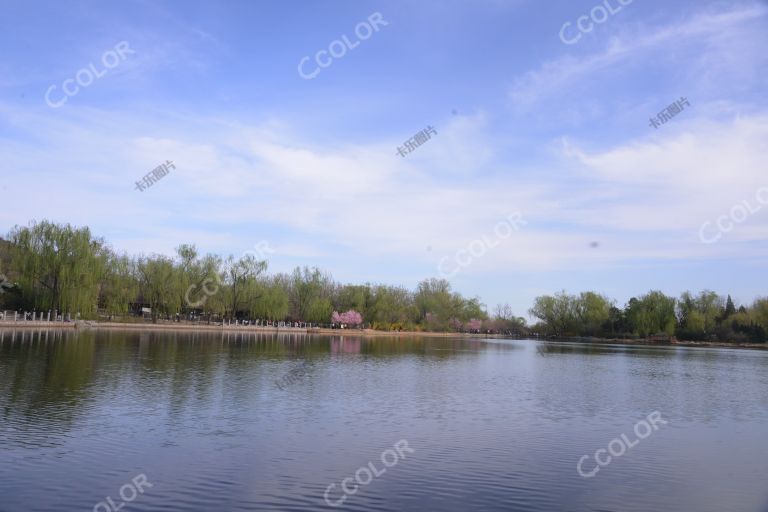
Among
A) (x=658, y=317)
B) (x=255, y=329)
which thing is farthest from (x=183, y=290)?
(x=658, y=317)

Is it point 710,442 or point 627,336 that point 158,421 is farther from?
point 627,336

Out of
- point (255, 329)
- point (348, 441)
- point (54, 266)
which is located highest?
point (54, 266)

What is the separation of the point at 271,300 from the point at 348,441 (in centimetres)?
5396

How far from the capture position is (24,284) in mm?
40562

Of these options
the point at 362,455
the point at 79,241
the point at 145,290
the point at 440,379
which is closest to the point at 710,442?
the point at 362,455

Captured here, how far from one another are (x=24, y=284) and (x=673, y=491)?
4241cm

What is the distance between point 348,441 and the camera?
10766mm

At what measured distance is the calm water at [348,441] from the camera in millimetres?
7832

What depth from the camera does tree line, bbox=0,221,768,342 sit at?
41062 mm

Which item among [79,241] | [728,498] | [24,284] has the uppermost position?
[79,241]

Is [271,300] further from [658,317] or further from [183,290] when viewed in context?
[658,317]

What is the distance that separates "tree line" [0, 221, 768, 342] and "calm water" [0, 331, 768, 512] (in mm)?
22587

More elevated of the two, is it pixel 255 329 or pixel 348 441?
pixel 255 329

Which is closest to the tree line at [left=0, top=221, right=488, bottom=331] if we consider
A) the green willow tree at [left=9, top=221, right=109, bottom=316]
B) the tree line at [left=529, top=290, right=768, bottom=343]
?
the green willow tree at [left=9, top=221, right=109, bottom=316]
